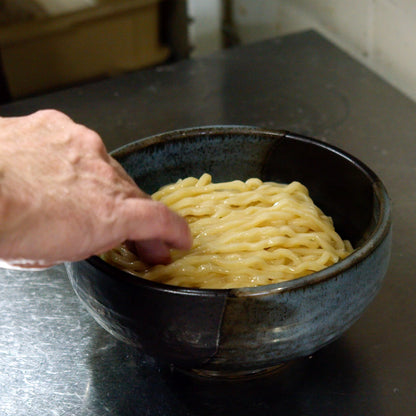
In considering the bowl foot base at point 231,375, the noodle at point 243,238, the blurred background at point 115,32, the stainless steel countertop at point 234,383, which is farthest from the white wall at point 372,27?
the bowl foot base at point 231,375

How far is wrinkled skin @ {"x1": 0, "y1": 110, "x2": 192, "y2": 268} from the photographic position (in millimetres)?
711

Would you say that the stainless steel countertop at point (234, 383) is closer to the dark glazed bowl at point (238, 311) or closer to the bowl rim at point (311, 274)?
the dark glazed bowl at point (238, 311)

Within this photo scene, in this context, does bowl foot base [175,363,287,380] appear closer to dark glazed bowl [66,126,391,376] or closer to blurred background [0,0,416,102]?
dark glazed bowl [66,126,391,376]

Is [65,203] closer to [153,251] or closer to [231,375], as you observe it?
[153,251]

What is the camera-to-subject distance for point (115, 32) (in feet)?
9.11

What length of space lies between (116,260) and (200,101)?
0.74 m

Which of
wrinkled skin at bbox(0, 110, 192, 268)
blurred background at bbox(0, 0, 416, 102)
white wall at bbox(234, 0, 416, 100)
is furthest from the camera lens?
blurred background at bbox(0, 0, 416, 102)

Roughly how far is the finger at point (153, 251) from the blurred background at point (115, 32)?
1453 millimetres

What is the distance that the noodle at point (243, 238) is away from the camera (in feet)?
3.01

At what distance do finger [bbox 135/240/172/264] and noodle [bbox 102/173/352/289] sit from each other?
12 millimetres

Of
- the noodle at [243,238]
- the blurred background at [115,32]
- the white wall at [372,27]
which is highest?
the noodle at [243,238]

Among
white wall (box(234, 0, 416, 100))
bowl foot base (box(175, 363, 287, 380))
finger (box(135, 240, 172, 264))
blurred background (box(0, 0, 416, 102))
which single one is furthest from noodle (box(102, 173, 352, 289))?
blurred background (box(0, 0, 416, 102))

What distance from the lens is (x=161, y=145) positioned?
1.08 m

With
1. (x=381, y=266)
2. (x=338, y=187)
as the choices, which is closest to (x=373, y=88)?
(x=338, y=187)
